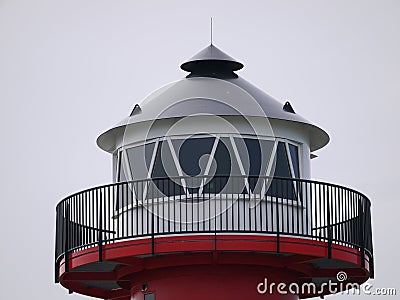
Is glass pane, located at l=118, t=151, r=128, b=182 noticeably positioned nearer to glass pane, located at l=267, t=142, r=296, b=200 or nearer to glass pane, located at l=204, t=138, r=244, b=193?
glass pane, located at l=204, t=138, r=244, b=193

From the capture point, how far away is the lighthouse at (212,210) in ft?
91.2

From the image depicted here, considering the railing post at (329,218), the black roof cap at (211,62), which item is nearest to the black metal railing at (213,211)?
the railing post at (329,218)

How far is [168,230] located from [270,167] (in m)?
2.93

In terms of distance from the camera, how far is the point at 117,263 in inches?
1126

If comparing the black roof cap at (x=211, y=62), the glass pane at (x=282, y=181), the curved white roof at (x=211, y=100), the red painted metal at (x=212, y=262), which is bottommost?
the red painted metal at (x=212, y=262)

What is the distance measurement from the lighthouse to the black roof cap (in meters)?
0.70

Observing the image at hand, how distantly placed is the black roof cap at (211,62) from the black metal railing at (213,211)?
3.66 meters

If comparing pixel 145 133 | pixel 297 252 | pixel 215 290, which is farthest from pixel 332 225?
pixel 145 133

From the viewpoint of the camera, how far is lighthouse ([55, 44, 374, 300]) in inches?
1094

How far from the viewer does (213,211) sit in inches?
1097

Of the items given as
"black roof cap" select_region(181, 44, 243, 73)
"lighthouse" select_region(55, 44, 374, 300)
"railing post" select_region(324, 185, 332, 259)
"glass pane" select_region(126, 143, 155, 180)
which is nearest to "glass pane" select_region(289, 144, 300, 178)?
"lighthouse" select_region(55, 44, 374, 300)

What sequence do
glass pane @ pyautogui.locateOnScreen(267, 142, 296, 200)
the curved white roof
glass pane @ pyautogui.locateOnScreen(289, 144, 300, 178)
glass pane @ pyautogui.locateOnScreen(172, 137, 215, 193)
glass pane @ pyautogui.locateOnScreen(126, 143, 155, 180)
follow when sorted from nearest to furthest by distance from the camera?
glass pane @ pyautogui.locateOnScreen(267, 142, 296, 200) < glass pane @ pyautogui.locateOnScreen(172, 137, 215, 193) < the curved white roof < glass pane @ pyautogui.locateOnScreen(126, 143, 155, 180) < glass pane @ pyautogui.locateOnScreen(289, 144, 300, 178)

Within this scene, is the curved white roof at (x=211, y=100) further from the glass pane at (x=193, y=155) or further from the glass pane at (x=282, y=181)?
the glass pane at (x=282, y=181)

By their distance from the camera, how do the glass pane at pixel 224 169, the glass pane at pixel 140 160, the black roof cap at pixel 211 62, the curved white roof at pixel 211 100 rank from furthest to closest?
the black roof cap at pixel 211 62 → the glass pane at pixel 140 160 → the curved white roof at pixel 211 100 → the glass pane at pixel 224 169
